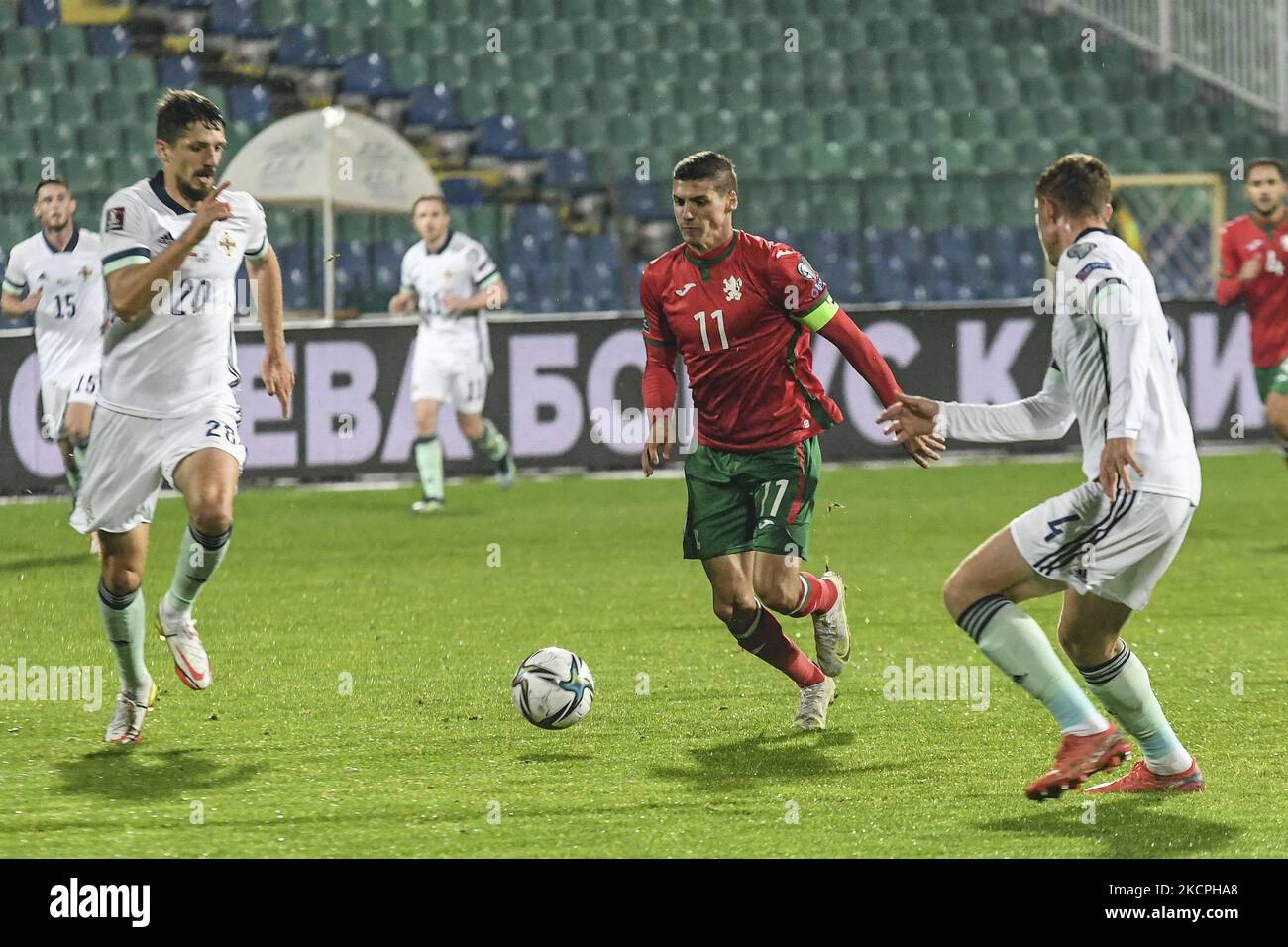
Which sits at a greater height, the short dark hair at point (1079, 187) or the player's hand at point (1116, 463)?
the short dark hair at point (1079, 187)

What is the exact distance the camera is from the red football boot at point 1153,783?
5.41 m

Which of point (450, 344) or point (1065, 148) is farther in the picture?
point (1065, 148)

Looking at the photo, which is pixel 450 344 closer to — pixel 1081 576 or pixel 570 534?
pixel 570 534

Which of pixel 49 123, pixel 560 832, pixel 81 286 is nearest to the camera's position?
pixel 560 832

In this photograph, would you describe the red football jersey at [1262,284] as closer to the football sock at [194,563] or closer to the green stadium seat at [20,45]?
the football sock at [194,563]

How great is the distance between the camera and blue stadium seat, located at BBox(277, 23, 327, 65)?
20.4m

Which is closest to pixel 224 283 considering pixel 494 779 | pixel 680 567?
pixel 494 779

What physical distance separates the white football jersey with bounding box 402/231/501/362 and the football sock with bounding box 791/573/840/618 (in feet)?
25.0

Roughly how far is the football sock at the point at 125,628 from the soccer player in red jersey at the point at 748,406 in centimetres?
182

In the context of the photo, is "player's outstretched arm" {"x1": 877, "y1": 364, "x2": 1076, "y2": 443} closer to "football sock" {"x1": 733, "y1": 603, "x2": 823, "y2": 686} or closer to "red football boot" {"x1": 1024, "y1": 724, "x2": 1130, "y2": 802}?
"red football boot" {"x1": 1024, "y1": 724, "x2": 1130, "y2": 802}

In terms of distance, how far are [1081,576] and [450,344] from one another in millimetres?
9338

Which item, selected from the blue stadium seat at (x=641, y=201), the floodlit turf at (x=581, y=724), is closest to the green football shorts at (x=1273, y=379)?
→ the floodlit turf at (x=581, y=724)

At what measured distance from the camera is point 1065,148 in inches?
832

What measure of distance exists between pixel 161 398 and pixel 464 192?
13.6 metres
